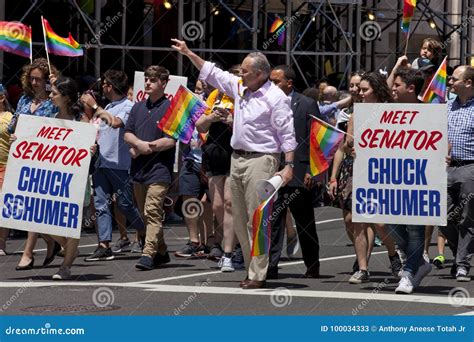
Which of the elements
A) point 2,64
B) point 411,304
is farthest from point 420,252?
point 2,64

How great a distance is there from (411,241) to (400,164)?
655mm

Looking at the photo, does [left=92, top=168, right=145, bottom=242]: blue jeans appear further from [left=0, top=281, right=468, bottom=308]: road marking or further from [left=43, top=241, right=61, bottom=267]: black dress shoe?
[left=0, top=281, right=468, bottom=308]: road marking

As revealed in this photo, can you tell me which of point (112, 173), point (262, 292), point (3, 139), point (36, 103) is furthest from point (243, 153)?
point (3, 139)

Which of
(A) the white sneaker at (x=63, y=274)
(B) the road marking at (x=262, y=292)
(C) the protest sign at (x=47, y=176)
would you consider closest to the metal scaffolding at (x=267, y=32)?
(C) the protest sign at (x=47, y=176)

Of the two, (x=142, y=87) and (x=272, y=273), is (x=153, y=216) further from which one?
(x=142, y=87)

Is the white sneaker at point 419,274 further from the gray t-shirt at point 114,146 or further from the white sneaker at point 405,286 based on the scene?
the gray t-shirt at point 114,146

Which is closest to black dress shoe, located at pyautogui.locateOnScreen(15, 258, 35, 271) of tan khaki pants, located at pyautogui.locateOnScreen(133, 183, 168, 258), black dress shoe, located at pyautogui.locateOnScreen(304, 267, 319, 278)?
tan khaki pants, located at pyautogui.locateOnScreen(133, 183, 168, 258)

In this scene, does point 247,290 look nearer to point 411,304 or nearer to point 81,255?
point 411,304

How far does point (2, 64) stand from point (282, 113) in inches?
374

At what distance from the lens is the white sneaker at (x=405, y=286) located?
12164mm

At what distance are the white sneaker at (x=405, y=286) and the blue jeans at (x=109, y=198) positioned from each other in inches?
158

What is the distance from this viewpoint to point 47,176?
1324cm

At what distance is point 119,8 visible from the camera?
79.6ft

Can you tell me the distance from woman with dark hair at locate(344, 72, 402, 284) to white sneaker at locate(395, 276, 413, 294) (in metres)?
0.82
